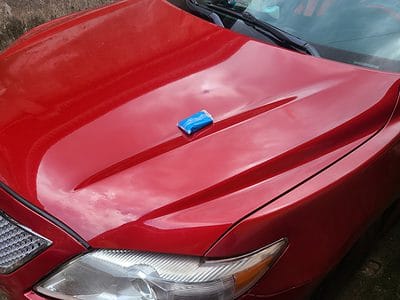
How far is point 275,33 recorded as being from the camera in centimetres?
228

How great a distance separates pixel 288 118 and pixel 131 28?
953 millimetres

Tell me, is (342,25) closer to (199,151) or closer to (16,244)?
(199,151)

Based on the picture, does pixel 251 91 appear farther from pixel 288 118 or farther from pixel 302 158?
pixel 302 158

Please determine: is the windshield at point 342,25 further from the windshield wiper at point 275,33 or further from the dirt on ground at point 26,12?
the dirt on ground at point 26,12

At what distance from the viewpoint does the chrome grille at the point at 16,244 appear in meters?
1.55

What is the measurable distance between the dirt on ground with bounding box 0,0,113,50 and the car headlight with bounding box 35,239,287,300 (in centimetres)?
341

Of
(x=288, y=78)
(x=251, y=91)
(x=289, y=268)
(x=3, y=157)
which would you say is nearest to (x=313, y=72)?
(x=288, y=78)

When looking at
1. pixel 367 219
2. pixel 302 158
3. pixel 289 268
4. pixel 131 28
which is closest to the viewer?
pixel 289 268

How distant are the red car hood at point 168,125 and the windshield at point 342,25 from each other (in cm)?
13

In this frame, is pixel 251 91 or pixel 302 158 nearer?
pixel 302 158

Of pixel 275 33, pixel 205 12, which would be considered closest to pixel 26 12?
pixel 205 12

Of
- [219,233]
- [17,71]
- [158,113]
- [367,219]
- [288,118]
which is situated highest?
[17,71]

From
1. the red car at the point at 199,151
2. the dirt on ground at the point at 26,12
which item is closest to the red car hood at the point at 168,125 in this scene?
the red car at the point at 199,151

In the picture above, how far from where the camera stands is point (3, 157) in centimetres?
169
